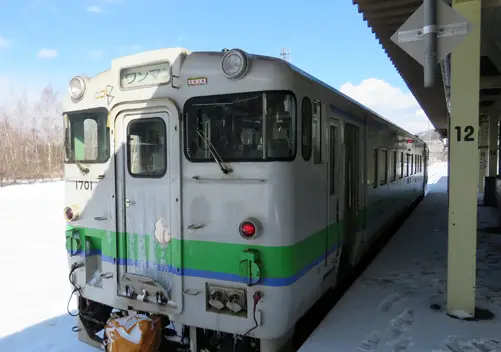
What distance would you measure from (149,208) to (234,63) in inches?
62.9

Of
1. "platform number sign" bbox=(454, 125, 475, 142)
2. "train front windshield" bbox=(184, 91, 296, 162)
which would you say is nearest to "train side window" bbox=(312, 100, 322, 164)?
"train front windshield" bbox=(184, 91, 296, 162)

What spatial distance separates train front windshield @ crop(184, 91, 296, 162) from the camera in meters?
3.37

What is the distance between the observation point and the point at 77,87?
4352 millimetres

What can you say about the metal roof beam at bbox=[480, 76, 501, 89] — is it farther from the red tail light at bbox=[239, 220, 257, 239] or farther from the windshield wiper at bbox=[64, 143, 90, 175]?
the windshield wiper at bbox=[64, 143, 90, 175]

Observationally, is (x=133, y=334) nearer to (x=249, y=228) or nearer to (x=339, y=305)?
(x=249, y=228)

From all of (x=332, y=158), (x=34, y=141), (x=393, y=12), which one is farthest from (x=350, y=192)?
(x=34, y=141)

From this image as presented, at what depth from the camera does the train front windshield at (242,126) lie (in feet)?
11.1

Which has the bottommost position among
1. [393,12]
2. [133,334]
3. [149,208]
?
[133,334]

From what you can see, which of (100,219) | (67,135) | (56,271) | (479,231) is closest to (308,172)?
(100,219)

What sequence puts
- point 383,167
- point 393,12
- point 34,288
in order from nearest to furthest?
point 393,12, point 34,288, point 383,167

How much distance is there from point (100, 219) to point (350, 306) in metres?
2.90

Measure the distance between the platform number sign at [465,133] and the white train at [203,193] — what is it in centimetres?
127

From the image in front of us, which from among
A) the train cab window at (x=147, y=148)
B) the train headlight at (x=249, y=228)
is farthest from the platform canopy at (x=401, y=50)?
the train cab window at (x=147, y=148)

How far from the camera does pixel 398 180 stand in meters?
9.82
